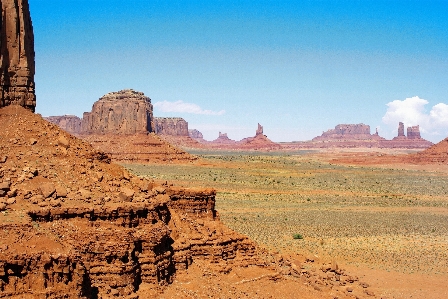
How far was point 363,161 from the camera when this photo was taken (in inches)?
5453

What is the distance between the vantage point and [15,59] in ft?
62.1

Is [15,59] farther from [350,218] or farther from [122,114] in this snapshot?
[122,114]

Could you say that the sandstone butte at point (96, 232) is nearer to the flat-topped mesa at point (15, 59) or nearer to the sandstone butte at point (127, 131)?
the flat-topped mesa at point (15, 59)

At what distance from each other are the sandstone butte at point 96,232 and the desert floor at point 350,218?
411 inches

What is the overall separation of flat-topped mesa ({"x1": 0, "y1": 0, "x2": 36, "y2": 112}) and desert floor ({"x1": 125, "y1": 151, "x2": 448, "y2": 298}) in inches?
728

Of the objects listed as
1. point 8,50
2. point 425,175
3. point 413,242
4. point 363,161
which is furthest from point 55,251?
point 363,161

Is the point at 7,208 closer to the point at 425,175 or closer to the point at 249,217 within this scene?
the point at 249,217

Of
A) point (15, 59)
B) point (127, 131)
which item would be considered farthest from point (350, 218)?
point (127, 131)

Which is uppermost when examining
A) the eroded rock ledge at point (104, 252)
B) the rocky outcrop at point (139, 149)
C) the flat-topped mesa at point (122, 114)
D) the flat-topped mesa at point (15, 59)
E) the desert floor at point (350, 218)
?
the flat-topped mesa at point (122, 114)

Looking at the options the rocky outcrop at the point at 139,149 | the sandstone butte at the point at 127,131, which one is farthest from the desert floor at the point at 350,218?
the sandstone butte at the point at 127,131

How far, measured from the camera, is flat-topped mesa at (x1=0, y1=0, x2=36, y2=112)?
1852cm

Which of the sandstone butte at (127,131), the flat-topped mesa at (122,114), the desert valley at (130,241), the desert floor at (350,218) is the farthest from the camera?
the flat-topped mesa at (122,114)

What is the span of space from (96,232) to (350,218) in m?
37.5

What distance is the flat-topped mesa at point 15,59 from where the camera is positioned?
18516mm
